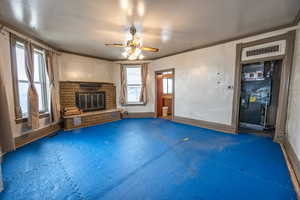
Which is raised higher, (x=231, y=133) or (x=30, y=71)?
→ (x=30, y=71)

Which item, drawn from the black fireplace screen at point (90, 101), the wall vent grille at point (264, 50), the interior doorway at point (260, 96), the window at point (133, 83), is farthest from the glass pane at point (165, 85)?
the wall vent grille at point (264, 50)

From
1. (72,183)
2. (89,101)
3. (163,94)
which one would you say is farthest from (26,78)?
(163,94)

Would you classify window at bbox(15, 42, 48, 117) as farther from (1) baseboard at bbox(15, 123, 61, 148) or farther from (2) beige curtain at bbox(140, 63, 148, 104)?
(2) beige curtain at bbox(140, 63, 148, 104)

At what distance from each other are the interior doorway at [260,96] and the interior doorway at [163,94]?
9.07 ft

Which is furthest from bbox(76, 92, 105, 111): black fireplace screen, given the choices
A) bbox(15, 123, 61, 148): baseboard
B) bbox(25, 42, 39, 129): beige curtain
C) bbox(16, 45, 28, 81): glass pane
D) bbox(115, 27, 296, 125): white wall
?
bbox(115, 27, 296, 125): white wall

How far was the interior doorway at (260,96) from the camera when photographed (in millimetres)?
3377

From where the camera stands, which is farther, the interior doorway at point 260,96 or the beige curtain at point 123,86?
the beige curtain at point 123,86

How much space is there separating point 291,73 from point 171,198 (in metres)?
3.64

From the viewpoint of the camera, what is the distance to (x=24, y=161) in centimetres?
225

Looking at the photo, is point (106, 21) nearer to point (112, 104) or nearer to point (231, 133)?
point (112, 104)

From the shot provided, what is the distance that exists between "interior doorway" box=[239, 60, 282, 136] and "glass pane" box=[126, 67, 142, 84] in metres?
3.95

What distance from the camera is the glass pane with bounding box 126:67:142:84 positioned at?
5.75 meters

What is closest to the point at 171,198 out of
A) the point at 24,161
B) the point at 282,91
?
the point at 24,161

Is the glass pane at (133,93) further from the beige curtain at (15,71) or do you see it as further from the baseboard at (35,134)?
the beige curtain at (15,71)
